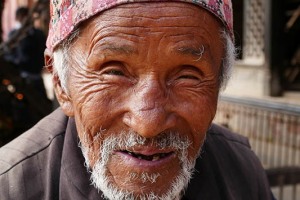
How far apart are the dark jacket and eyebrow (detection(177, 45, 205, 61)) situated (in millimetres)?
570

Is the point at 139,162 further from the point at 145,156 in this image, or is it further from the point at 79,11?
A: the point at 79,11

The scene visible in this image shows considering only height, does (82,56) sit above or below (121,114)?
above

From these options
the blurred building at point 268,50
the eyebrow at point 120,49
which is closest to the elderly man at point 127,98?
the eyebrow at point 120,49

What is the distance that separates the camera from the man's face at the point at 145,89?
1.55 meters

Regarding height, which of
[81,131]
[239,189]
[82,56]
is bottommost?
[239,189]

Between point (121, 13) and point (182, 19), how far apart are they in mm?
206

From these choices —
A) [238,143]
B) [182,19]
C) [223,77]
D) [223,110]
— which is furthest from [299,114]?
[182,19]

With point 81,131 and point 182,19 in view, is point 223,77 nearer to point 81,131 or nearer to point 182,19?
point 182,19

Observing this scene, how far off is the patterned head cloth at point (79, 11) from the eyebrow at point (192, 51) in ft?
0.48

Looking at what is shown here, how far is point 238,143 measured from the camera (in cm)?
226

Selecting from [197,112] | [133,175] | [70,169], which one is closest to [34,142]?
[70,169]

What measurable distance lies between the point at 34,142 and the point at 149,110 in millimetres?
580

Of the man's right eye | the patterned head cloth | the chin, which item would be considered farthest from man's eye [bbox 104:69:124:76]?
the chin

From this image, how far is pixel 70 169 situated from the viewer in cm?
176
